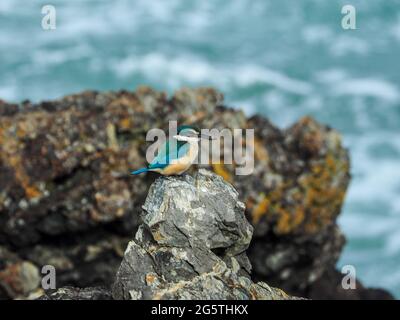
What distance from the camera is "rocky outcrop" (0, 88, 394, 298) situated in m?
15.5

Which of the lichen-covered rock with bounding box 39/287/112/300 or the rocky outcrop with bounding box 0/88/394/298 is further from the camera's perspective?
the rocky outcrop with bounding box 0/88/394/298

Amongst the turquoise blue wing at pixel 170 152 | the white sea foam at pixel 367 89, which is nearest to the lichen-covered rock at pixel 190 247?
the turquoise blue wing at pixel 170 152

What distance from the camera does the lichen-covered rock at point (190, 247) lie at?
827cm

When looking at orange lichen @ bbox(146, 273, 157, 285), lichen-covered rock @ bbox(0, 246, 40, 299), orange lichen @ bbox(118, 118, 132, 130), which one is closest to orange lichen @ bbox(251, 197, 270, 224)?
orange lichen @ bbox(118, 118, 132, 130)

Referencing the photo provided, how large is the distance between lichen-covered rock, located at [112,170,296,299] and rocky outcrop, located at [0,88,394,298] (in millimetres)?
6307

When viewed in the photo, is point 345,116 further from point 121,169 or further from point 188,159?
point 188,159

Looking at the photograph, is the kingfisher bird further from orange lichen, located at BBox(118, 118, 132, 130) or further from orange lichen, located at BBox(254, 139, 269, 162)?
orange lichen, located at BBox(254, 139, 269, 162)

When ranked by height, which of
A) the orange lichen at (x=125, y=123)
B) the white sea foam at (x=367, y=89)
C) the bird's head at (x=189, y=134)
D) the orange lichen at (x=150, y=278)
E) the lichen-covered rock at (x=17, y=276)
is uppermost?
the white sea foam at (x=367, y=89)

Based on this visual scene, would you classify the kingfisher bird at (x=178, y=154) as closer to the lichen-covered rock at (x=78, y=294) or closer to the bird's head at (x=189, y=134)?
the bird's head at (x=189, y=134)

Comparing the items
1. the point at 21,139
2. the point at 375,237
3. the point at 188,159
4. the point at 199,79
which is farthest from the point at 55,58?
the point at 188,159

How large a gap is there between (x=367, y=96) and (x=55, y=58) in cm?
2515

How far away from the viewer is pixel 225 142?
16.6 metres

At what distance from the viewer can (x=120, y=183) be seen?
1569 cm

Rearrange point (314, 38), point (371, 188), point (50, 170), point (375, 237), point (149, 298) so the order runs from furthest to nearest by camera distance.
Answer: point (314, 38), point (371, 188), point (375, 237), point (50, 170), point (149, 298)
